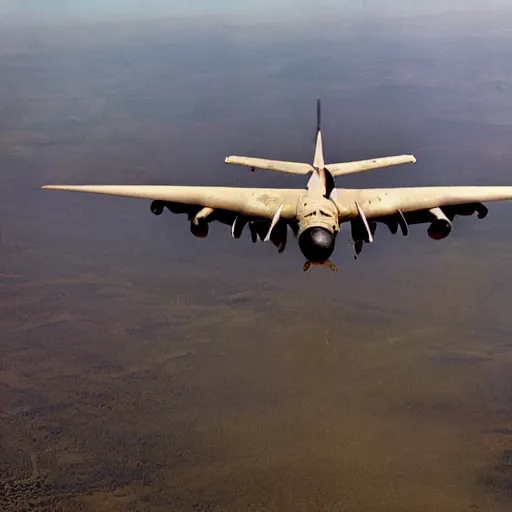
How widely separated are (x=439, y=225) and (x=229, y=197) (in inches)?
522

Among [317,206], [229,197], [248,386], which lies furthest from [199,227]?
[248,386]

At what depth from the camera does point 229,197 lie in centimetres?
4084

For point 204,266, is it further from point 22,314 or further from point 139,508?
point 139,508

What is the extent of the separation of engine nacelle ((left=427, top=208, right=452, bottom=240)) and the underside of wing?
873cm

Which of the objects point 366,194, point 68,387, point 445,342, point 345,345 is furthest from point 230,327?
point 366,194

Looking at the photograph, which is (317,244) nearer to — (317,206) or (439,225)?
(317,206)

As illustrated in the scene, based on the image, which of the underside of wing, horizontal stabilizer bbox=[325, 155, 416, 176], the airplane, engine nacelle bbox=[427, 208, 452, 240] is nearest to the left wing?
the airplane

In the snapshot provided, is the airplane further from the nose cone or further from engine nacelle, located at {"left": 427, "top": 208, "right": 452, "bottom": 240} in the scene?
the nose cone

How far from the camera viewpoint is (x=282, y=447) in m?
101

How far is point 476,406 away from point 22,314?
99.2m

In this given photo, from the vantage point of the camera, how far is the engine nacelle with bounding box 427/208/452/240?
1580 inches

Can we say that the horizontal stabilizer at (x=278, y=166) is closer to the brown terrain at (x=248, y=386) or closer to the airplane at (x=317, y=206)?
the airplane at (x=317, y=206)

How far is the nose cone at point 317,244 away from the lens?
33.4 meters

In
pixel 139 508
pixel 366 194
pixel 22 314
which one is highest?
pixel 366 194
